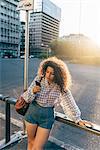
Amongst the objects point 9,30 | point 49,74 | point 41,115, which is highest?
point 9,30

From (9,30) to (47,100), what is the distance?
8699 cm

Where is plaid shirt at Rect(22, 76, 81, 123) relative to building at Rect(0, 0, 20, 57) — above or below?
below

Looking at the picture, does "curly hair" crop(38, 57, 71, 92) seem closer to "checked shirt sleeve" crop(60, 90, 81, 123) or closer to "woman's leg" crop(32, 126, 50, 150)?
"checked shirt sleeve" crop(60, 90, 81, 123)

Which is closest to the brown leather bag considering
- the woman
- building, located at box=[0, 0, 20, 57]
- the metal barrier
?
the woman

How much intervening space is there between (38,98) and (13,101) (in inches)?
28.4

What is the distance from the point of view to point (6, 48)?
84.2 m

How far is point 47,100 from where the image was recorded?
2.71 meters

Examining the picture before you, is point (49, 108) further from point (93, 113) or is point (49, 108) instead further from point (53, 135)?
point (93, 113)

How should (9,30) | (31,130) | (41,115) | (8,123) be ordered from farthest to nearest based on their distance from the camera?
(9,30) < (8,123) < (31,130) < (41,115)

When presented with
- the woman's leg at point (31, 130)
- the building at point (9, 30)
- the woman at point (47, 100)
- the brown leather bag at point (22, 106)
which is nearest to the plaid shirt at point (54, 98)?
the woman at point (47, 100)

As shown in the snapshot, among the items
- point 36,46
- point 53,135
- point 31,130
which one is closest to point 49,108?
point 31,130

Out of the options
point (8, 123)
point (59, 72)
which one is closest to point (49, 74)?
point (59, 72)

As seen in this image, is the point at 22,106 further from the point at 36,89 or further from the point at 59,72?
the point at 59,72

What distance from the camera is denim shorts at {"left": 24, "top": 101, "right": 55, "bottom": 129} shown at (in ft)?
8.80
